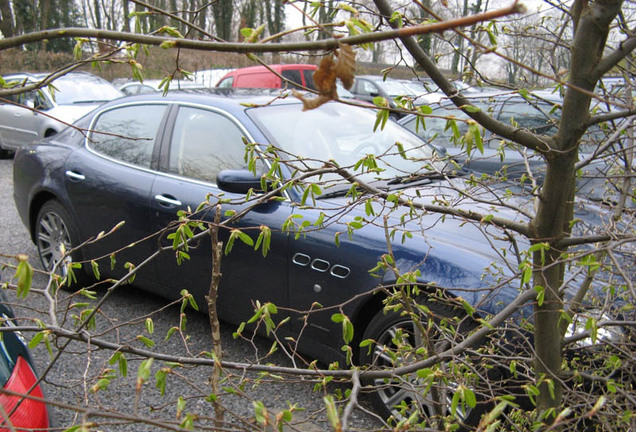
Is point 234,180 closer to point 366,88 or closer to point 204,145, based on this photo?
point 204,145

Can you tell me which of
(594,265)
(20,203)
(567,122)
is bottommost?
(20,203)

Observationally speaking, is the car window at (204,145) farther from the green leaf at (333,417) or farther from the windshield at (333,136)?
the green leaf at (333,417)

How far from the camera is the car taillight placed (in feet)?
6.35

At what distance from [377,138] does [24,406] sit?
2675 mm

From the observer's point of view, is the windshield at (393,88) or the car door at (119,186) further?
the windshield at (393,88)

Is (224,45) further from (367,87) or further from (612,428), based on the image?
(367,87)

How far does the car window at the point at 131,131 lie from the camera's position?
410 centimetres

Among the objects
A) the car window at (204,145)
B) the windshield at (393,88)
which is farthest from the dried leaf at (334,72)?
the windshield at (393,88)

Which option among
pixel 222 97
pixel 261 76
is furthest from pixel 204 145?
pixel 261 76

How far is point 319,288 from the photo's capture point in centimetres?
305

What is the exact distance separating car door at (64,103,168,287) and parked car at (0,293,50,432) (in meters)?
1.48

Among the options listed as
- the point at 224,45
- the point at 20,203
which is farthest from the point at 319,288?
the point at 20,203

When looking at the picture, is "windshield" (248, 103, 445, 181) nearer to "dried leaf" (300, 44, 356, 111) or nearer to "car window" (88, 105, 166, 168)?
"car window" (88, 105, 166, 168)

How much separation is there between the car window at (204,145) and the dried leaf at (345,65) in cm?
272
